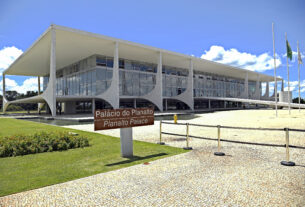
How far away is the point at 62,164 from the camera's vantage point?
6.45 m

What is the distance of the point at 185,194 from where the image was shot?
4.17m

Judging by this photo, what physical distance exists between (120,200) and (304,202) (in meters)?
3.48

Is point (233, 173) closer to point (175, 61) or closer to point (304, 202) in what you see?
point (304, 202)

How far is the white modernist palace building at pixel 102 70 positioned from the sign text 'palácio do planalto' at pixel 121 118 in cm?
2490

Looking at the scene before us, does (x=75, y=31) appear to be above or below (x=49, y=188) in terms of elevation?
above

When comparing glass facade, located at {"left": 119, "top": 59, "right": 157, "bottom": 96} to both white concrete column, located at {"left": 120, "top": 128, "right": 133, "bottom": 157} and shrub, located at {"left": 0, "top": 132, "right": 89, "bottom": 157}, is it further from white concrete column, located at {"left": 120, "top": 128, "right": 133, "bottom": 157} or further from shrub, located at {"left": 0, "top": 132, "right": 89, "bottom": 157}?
white concrete column, located at {"left": 120, "top": 128, "right": 133, "bottom": 157}

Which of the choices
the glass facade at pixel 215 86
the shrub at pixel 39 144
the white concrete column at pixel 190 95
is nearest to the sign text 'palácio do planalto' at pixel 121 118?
the shrub at pixel 39 144

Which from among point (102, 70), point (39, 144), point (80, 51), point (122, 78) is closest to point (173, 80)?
point (122, 78)

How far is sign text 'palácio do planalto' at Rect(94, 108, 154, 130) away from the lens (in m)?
6.88

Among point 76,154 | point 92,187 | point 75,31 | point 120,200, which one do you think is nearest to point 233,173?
point 120,200

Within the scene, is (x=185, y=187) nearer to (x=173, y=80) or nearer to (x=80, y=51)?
(x=80, y=51)

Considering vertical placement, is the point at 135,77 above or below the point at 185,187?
above

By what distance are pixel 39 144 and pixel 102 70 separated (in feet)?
108

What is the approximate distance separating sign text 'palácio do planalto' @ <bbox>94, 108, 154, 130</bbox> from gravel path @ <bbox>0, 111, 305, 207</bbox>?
5.93ft
